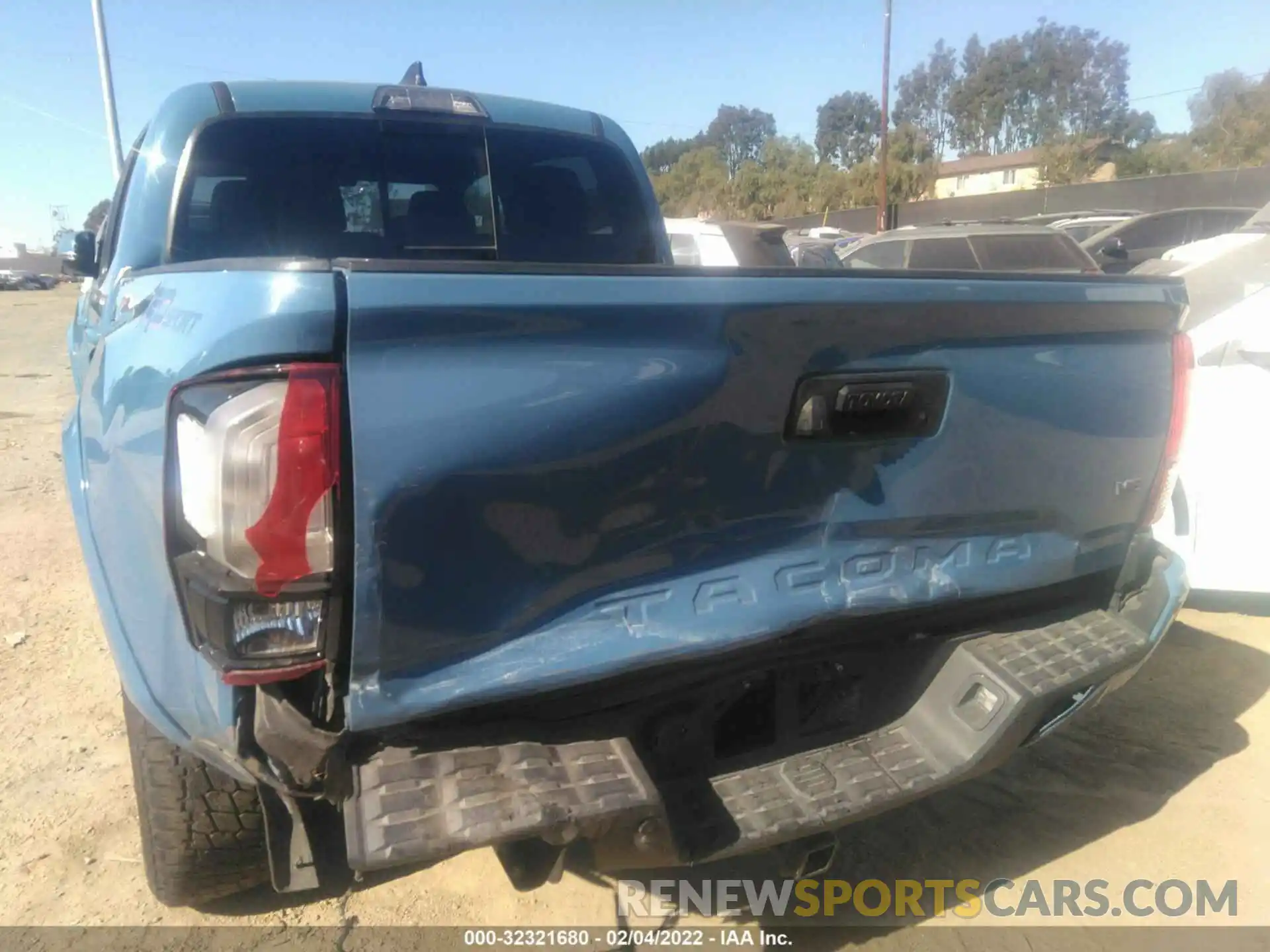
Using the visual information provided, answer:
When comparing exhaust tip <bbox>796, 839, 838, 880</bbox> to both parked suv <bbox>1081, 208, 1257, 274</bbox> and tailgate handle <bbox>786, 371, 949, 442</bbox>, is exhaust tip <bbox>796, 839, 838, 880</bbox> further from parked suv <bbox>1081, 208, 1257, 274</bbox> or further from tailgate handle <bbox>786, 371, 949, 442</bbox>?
parked suv <bbox>1081, 208, 1257, 274</bbox>

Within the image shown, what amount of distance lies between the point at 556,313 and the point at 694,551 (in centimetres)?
52

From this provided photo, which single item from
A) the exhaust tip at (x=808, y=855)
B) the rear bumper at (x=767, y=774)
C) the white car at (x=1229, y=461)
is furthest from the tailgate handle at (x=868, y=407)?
the white car at (x=1229, y=461)

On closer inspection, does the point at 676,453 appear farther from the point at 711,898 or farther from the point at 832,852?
the point at 711,898

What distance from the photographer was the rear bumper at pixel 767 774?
153cm

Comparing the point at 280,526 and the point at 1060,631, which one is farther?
the point at 1060,631

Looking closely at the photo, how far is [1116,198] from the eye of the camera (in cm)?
2483

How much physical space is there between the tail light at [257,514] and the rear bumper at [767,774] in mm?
272

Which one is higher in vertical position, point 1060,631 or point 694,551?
point 694,551

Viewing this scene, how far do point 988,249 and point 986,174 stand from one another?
56.0 meters

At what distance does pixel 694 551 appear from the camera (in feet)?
5.80

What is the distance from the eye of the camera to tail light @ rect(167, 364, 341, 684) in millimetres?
1436

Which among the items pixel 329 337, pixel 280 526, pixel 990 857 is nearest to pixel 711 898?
pixel 990 857

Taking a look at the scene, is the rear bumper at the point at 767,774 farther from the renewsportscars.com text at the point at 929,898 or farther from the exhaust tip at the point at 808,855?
the renewsportscars.com text at the point at 929,898

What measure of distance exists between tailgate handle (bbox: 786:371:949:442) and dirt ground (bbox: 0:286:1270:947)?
129 centimetres
